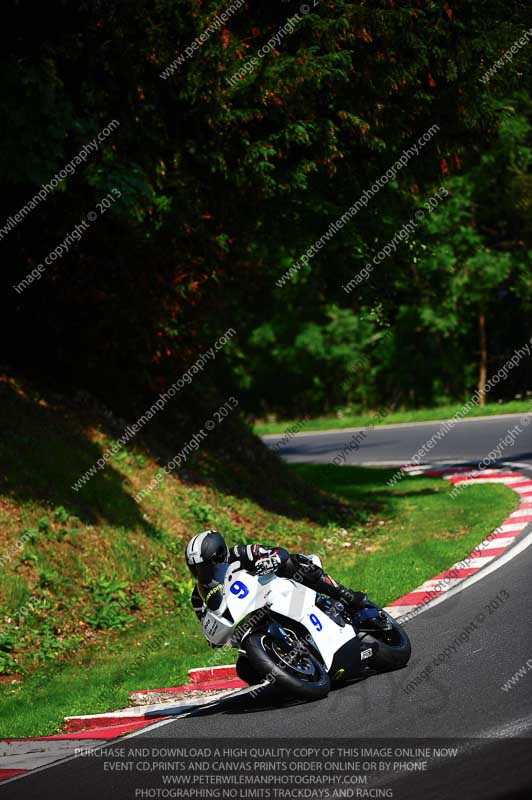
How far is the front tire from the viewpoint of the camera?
6.96m

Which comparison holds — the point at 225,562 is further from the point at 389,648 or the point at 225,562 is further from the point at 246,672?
the point at 389,648

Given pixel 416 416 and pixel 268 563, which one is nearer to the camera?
pixel 268 563

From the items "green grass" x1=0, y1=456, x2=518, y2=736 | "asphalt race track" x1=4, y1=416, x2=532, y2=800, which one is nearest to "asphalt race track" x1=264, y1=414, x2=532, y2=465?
"green grass" x1=0, y1=456, x2=518, y2=736

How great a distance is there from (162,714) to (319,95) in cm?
931

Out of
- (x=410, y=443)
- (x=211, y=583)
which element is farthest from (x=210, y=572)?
(x=410, y=443)

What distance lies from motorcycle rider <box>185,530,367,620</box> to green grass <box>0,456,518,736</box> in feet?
5.97

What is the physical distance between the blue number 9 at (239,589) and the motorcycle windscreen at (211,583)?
12 centimetres

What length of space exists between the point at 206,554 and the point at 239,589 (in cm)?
35

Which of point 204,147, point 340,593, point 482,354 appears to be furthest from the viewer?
point 482,354

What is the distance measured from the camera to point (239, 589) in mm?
7340

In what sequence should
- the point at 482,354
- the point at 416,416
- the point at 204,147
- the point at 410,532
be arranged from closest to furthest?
1. the point at 204,147
2. the point at 410,532
3. the point at 416,416
4. the point at 482,354

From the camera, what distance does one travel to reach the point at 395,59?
560 inches

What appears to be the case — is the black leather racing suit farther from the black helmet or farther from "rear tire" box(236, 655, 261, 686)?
"rear tire" box(236, 655, 261, 686)

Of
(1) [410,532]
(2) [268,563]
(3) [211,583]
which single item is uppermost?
(2) [268,563]
